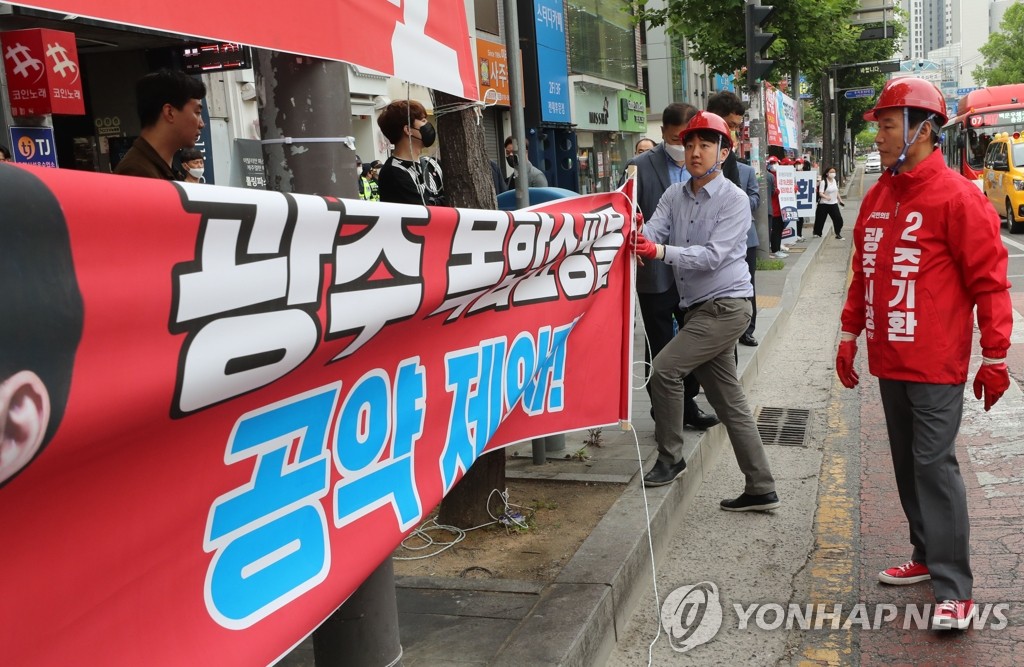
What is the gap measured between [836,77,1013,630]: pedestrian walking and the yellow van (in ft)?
61.0

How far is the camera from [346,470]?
2268mm

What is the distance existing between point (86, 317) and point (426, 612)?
8.73ft

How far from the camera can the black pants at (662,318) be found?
237 inches

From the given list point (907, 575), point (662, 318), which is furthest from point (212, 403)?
point (662, 318)

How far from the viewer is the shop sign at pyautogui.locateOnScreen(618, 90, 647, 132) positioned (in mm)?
36688

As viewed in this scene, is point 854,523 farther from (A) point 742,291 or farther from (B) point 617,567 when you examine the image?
(B) point 617,567

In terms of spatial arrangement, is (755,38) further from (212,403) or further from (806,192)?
(212,403)

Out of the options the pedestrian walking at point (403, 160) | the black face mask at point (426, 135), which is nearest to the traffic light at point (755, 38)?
the black face mask at point (426, 135)

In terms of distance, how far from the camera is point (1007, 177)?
830 inches

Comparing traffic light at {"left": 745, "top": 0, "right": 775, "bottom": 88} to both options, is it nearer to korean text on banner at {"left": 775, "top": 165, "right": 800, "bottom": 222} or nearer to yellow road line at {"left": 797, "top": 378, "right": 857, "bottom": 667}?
korean text on banner at {"left": 775, "top": 165, "right": 800, "bottom": 222}

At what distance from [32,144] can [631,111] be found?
31.3 meters

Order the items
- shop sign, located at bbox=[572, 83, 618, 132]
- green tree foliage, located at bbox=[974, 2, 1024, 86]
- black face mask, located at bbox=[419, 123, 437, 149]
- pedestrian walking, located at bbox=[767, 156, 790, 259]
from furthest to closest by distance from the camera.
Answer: green tree foliage, located at bbox=[974, 2, 1024, 86]
shop sign, located at bbox=[572, 83, 618, 132]
pedestrian walking, located at bbox=[767, 156, 790, 259]
black face mask, located at bbox=[419, 123, 437, 149]

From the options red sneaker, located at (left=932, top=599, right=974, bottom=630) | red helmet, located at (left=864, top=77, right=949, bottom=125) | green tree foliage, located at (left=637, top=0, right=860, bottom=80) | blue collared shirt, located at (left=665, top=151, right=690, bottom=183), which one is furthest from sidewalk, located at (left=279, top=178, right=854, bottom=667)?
green tree foliage, located at (left=637, top=0, right=860, bottom=80)

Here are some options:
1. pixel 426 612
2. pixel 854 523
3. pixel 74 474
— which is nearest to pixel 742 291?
pixel 854 523
